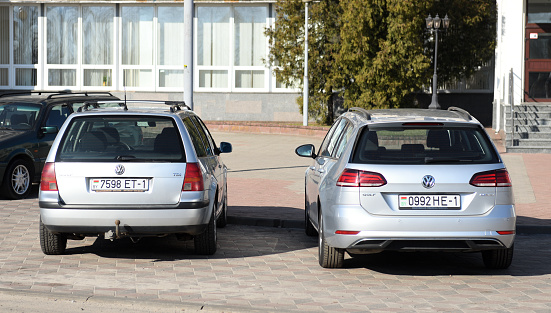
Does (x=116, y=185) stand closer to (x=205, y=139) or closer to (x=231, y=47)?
(x=205, y=139)

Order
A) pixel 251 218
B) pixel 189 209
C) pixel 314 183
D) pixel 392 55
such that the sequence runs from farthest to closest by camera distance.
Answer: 1. pixel 392 55
2. pixel 251 218
3. pixel 314 183
4. pixel 189 209

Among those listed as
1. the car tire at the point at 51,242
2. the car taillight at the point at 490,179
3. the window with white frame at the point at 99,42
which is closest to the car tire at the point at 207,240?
the car tire at the point at 51,242

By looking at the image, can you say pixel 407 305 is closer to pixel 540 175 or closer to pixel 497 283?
pixel 497 283

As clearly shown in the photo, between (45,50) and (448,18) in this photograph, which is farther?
(45,50)

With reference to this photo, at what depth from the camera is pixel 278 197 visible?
13.7 m

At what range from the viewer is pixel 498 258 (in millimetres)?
8336

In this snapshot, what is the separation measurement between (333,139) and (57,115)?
6457 mm

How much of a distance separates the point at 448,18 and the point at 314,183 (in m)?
21.4

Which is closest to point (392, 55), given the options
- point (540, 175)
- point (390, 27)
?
point (390, 27)

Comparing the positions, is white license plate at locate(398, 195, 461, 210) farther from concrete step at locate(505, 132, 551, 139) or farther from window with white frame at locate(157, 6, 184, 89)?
window with white frame at locate(157, 6, 184, 89)

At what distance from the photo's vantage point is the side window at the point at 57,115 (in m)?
14.3

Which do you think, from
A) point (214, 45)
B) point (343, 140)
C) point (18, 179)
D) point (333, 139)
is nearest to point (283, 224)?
point (333, 139)

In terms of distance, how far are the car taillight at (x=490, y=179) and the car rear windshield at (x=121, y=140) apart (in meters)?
2.73

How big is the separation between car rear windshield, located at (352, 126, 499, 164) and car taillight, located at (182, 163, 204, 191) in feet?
5.05
